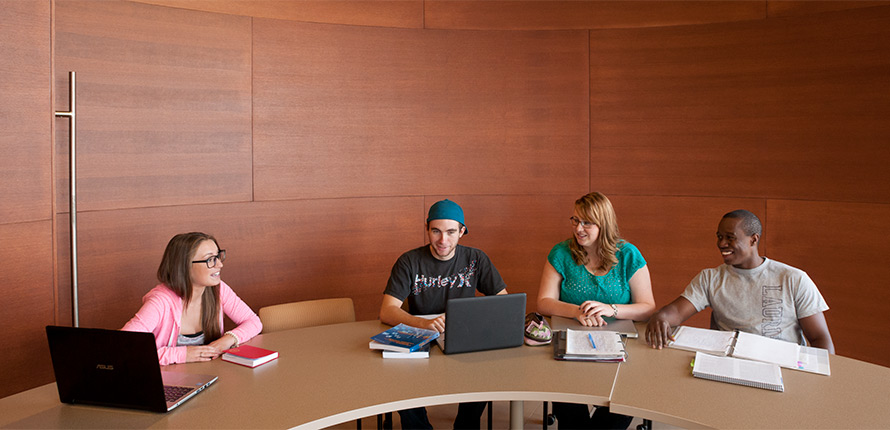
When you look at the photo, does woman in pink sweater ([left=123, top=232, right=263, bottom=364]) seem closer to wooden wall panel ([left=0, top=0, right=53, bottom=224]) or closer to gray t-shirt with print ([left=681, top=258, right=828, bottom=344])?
wooden wall panel ([left=0, top=0, right=53, bottom=224])

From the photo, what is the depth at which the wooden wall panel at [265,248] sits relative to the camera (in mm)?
3918

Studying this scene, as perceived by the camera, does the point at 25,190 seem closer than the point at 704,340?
No

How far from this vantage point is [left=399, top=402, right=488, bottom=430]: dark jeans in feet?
11.3

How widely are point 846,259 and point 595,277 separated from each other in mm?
2175

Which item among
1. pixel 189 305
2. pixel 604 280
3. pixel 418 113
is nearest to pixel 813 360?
pixel 604 280

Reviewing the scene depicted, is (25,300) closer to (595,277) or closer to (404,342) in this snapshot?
(404,342)

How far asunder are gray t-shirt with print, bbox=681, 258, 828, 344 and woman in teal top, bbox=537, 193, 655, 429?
32 centimetres

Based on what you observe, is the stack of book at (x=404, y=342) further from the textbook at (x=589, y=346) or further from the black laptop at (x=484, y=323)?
the textbook at (x=589, y=346)

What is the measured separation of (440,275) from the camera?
3.34 meters

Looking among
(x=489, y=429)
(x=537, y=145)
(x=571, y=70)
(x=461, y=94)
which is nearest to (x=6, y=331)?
(x=489, y=429)

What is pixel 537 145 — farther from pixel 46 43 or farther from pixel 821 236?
pixel 46 43

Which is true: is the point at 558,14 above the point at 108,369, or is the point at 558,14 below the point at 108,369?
above

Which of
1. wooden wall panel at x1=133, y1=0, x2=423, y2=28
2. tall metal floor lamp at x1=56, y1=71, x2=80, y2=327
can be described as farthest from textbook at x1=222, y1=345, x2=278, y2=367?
wooden wall panel at x1=133, y1=0, x2=423, y2=28

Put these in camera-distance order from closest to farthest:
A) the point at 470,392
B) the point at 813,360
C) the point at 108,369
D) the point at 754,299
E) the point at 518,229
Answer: the point at 108,369, the point at 470,392, the point at 813,360, the point at 754,299, the point at 518,229
